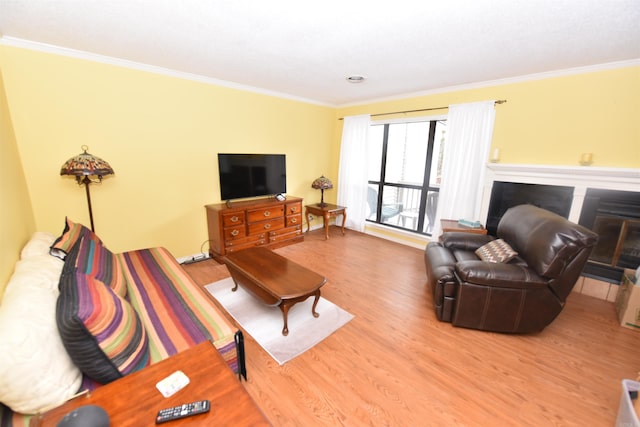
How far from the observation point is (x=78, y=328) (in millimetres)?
1021

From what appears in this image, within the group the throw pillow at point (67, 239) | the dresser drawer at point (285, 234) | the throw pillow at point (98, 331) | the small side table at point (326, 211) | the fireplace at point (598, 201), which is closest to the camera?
the throw pillow at point (98, 331)

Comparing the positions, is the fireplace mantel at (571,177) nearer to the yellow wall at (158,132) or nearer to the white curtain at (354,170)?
the yellow wall at (158,132)

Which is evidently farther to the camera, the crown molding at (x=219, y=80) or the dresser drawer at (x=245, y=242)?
the dresser drawer at (x=245, y=242)

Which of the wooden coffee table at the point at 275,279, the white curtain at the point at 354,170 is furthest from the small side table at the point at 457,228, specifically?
the wooden coffee table at the point at 275,279

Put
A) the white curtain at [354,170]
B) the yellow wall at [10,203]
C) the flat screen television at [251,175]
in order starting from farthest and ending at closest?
the white curtain at [354,170] → the flat screen television at [251,175] → the yellow wall at [10,203]

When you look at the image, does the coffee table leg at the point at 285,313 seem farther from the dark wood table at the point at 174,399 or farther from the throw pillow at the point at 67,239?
the throw pillow at the point at 67,239

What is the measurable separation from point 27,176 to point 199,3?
232 centimetres

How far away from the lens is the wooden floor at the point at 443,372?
61.8 inches

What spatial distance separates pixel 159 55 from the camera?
258cm

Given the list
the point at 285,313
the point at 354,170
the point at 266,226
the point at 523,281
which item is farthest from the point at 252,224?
the point at 523,281

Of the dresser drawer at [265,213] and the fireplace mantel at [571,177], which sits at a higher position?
the fireplace mantel at [571,177]

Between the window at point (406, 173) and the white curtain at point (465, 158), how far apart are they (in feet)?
1.07

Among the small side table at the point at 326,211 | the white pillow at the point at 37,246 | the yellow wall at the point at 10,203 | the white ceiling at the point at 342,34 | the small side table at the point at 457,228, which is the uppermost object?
the white ceiling at the point at 342,34

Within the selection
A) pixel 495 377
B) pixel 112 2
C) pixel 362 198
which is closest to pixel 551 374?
pixel 495 377
